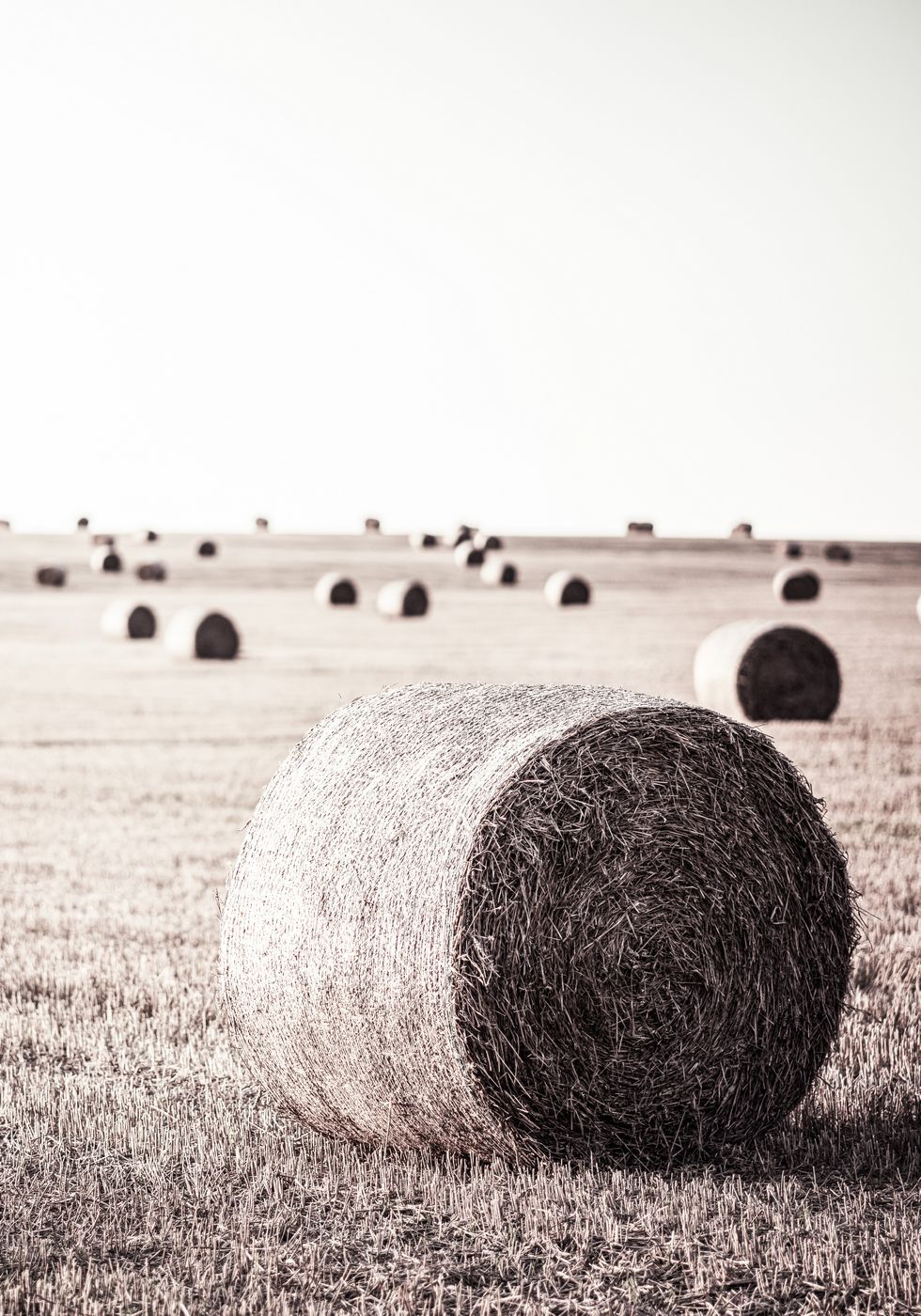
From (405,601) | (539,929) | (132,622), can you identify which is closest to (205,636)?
(132,622)

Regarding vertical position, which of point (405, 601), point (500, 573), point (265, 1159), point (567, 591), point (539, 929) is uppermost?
point (500, 573)

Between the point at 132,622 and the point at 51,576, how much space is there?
20686 millimetres

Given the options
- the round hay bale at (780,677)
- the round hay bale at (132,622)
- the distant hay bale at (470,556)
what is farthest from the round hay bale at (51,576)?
the round hay bale at (780,677)

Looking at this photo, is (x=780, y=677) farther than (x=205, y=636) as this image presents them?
No

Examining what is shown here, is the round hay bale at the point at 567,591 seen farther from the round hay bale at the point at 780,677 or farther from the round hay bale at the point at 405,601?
the round hay bale at the point at 780,677

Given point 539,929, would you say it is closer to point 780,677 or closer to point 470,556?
point 780,677

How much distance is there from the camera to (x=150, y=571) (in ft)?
186

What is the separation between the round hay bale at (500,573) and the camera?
55.3 metres

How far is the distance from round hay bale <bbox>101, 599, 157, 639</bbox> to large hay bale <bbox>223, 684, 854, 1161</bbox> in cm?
2959

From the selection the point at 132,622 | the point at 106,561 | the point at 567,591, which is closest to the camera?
the point at 132,622

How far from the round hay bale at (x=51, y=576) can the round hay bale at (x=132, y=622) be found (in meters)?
19.6

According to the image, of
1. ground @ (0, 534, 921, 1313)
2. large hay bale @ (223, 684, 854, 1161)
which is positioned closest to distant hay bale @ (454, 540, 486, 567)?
ground @ (0, 534, 921, 1313)

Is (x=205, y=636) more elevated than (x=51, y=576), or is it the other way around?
(x=51, y=576)

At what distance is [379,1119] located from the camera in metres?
5.76
